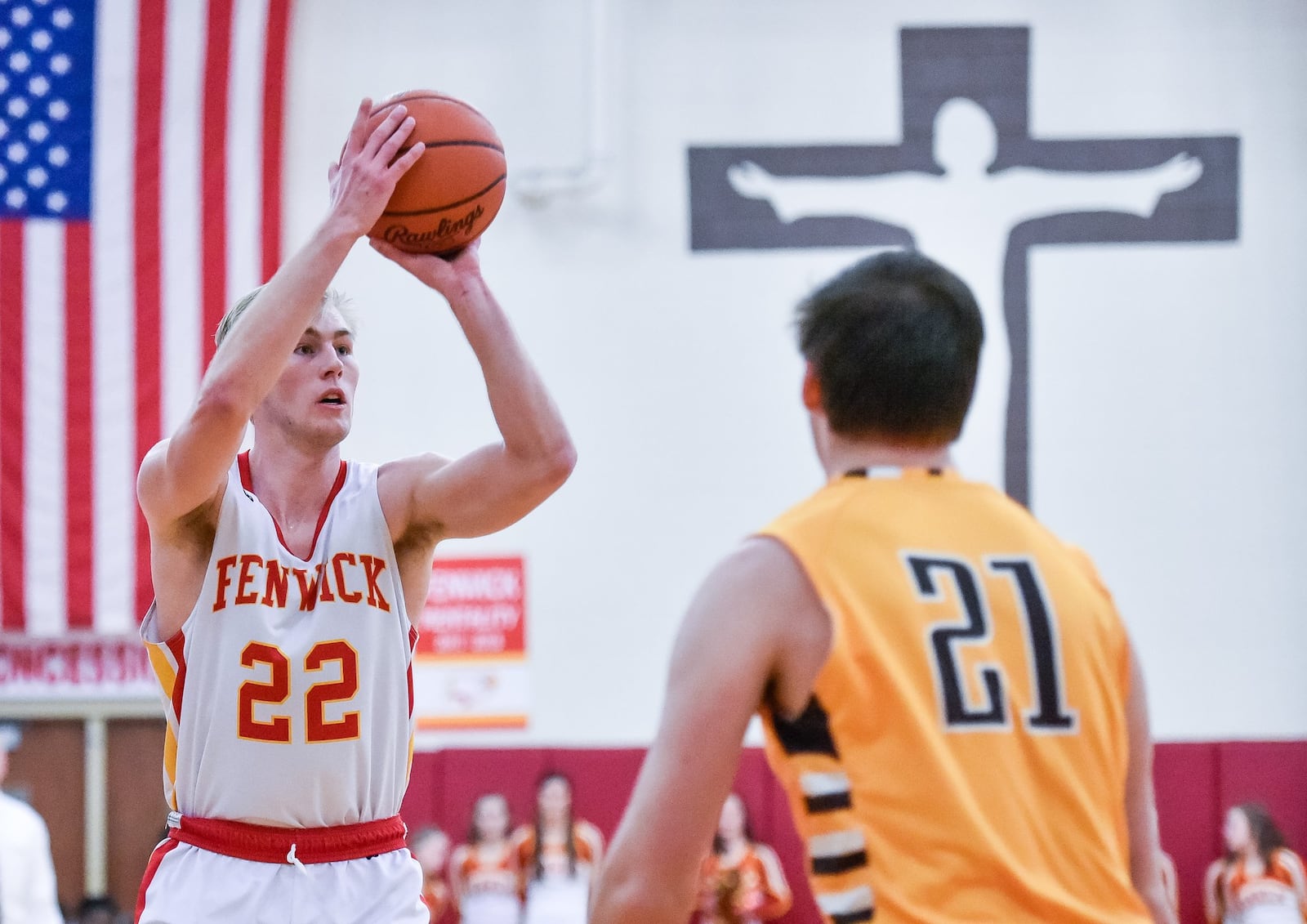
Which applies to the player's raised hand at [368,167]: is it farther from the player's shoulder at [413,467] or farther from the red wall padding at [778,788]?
the red wall padding at [778,788]

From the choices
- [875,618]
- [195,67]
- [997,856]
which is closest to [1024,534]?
[875,618]

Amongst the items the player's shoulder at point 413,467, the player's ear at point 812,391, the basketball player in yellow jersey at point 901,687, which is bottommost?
the basketball player in yellow jersey at point 901,687

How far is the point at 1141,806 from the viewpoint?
191 cm

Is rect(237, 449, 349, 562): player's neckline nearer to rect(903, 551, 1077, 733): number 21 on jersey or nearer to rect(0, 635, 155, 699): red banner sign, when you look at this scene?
rect(903, 551, 1077, 733): number 21 on jersey

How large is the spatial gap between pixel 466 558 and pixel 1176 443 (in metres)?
4.46

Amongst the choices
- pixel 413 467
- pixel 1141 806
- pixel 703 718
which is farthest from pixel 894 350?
pixel 413 467

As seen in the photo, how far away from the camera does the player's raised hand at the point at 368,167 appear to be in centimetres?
258

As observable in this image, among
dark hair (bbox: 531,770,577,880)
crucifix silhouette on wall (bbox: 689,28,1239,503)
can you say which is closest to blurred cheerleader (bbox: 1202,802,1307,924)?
crucifix silhouette on wall (bbox: 689,28,1239,503)

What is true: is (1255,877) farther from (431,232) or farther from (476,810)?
(431,232)

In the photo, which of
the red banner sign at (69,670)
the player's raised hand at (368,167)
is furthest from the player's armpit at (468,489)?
the red banner sign at (69,670)

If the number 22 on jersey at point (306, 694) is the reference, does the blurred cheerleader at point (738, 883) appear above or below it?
below

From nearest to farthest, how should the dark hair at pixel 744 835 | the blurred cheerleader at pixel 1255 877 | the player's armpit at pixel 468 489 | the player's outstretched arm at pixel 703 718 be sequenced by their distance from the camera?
the player's outstretched arm at pixel 703 718 < the player's armpit at pixel 468 489 < the blurred cheerleader at pixel 1255 877 < the dark hair at pixel 744 835

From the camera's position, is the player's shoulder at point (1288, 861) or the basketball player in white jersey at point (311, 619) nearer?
the basketball player in white jersey at point (311, 619)

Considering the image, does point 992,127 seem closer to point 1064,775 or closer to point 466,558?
point 466,558
